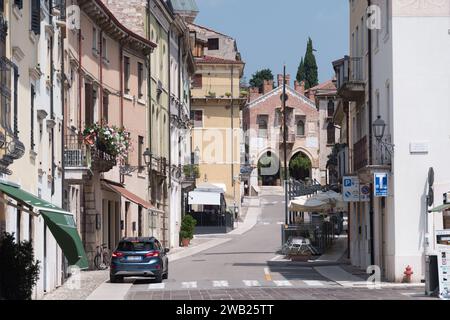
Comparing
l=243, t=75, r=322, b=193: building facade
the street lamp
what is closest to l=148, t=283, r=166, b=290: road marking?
the street lamp

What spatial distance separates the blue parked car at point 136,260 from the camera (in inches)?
1390

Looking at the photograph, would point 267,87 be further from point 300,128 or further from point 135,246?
point 135,246

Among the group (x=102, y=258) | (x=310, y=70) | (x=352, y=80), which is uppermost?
(x=310, y=70)

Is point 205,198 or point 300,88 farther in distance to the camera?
point 300,88

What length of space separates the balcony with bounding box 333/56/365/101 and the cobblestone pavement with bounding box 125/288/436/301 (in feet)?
38.0

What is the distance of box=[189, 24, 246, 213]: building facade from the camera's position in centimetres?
9081

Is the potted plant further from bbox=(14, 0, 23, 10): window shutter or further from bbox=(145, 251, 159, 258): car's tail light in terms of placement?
bbox=(14, 0, 23, 10): window shutter

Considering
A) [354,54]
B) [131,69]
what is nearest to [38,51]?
[354,54]

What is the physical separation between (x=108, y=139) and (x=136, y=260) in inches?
243

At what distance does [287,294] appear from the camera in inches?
1145

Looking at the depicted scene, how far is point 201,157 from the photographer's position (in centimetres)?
9312

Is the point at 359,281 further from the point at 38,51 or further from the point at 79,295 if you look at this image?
the point at 38,51

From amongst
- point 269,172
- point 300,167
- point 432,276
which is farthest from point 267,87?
point 432,276

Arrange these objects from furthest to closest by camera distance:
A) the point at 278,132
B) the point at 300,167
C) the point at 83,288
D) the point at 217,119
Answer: the point at 278,132, the point at 300,167, the point at 217,119, the point at 83,288
